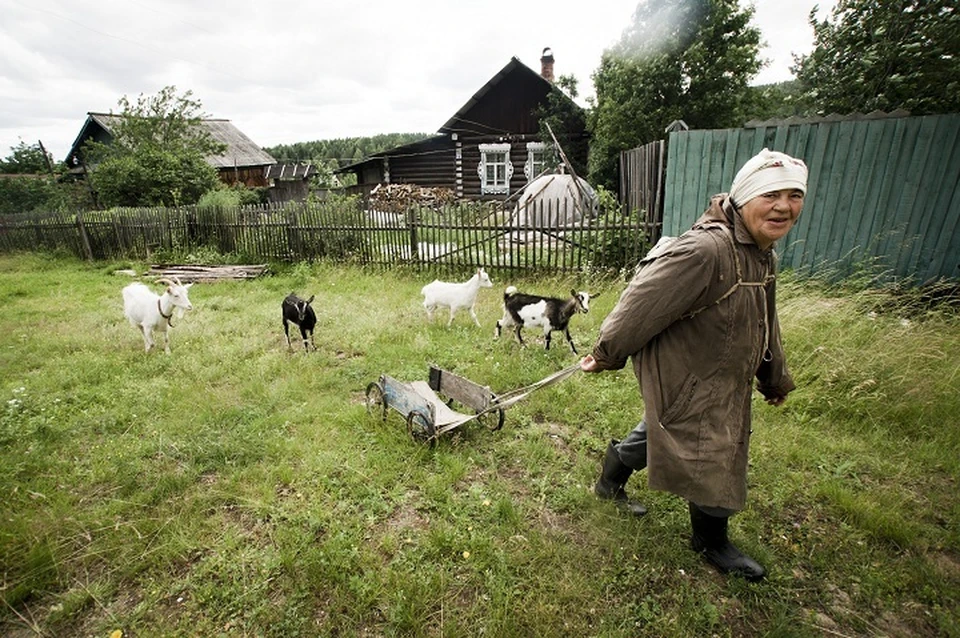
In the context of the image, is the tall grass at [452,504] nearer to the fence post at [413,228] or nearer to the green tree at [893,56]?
the green tree at [893,56]

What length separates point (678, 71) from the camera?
1490 centimetres

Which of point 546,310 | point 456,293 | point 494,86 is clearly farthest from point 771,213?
point 494,86

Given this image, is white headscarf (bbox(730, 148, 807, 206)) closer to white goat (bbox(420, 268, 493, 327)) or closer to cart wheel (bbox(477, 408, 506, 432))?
cart wheel (bbox(477, 408, 506, 432))

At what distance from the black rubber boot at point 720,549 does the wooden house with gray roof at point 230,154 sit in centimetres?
3452

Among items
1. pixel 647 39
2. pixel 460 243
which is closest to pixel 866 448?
Answer: pixel 460 243

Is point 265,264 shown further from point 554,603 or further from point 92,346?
point 554,603

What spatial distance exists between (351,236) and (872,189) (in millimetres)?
10042

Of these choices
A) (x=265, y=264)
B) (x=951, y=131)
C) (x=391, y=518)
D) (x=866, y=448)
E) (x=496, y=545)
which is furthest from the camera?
(x=265, y=264)

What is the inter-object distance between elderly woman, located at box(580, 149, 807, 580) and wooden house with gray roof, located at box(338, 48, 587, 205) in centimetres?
1845

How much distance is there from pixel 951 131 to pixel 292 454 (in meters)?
8.63

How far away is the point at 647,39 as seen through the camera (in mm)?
15141

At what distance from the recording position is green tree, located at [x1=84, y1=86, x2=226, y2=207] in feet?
54.5

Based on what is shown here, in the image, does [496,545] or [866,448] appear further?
[866,448]

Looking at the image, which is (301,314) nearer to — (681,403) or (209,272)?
(681,403)
